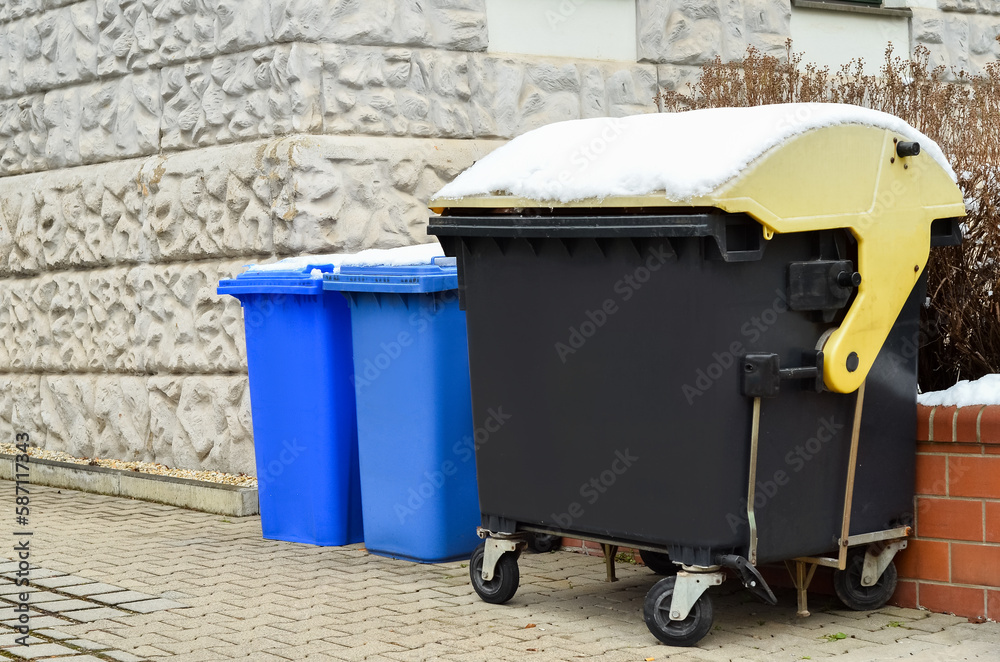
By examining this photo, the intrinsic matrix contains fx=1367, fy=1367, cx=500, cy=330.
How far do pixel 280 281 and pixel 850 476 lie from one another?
2.67 m

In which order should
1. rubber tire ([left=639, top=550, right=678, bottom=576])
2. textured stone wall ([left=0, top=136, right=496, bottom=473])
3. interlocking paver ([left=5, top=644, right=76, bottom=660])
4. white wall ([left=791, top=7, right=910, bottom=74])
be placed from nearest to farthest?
interlocking paver ([left=5, top=644, right=76, bottom=660]) → rubber tire ([left=639, top=550, right=678, bottom=576]) → textured stone wall ([left=0, top=136, right=496, bottom=473]) → white wall ([left=791, top=7, right=910, bottom=74])

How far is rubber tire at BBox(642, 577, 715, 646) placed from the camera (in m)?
4.20

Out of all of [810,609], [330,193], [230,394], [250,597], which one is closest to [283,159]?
[330,193]

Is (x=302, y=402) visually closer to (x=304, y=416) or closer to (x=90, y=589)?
(x=304, y=416)

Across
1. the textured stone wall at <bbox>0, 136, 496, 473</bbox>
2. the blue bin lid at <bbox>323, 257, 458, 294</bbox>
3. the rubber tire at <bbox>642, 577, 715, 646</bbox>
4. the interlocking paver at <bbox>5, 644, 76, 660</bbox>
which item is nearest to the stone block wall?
the textured stone wall at <bbox>0, 136, 496, 473</bbox>

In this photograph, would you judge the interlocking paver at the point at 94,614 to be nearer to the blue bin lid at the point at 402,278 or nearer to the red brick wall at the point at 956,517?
the blue bin lid at the point at 402,278

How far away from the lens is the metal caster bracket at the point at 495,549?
4.75 m

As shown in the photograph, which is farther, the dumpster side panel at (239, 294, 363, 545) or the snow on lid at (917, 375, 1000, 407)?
the dumpster side panel at (239, 294, 363, 545)

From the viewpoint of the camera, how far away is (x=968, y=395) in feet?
15.0

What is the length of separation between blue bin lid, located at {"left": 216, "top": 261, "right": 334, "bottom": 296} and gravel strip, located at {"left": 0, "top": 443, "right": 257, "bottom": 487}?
1335mm

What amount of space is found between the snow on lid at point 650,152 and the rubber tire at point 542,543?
1286 millimetres

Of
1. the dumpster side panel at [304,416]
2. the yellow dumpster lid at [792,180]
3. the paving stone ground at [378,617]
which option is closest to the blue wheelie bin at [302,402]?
the dumpster side panel at [304,416]

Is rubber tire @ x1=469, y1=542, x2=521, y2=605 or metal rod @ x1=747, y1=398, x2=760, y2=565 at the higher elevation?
metal rod @ x1=747, y1=398, x2=760, y2=565

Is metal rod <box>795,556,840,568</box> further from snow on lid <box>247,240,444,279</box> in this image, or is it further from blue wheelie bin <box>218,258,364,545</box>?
blue wheelie bin <box>218,258,364,545</box>
